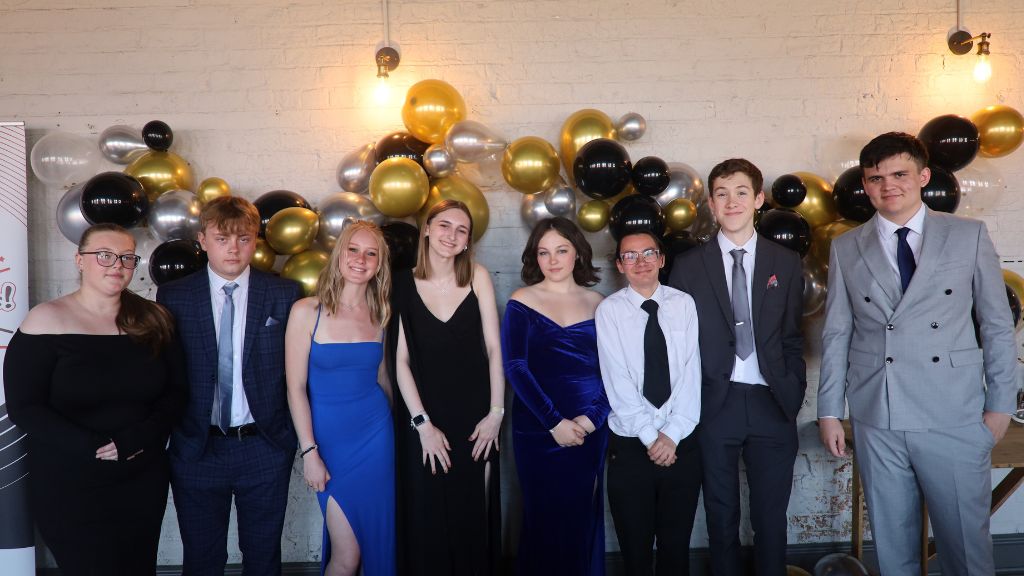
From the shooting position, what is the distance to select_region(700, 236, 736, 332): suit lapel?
2.31m

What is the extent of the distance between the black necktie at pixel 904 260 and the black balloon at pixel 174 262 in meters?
2.59

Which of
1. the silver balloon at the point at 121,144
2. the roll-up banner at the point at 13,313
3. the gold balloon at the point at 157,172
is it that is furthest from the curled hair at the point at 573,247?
the roll-up banner at the point at 13,313

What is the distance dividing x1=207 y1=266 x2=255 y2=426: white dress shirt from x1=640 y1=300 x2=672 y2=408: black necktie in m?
1.42

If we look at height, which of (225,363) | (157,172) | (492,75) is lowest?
(225,363)

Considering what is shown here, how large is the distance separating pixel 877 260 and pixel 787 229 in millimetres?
462

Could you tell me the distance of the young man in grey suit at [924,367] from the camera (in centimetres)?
209

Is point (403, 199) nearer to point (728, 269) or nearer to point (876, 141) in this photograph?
point (728, 269)

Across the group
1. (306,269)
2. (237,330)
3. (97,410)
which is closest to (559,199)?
(306,269)

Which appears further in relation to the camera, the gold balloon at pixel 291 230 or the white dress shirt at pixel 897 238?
the gold balloon at pixel 291 230

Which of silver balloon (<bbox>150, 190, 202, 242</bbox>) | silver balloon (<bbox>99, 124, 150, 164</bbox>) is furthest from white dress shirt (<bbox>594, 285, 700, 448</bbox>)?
silver balloon (<bbox>99, 124, 150, 164</bbox>)

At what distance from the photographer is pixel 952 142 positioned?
2.75 meters

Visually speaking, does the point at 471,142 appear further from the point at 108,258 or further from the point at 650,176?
the point at 108,258

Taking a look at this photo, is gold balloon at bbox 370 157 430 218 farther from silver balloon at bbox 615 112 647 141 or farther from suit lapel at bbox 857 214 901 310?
suit lapel at bbox 857 214 901 310

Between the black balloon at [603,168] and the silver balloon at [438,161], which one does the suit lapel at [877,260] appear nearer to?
the black balloon at [603,168]
